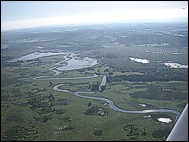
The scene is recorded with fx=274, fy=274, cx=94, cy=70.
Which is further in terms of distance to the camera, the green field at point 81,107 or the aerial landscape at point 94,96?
the aerial landscape at point 94,96

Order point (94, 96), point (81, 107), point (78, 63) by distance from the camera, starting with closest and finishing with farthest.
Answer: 1. point (81, 107)
2. point (94, 96)
3. point (78, 63)

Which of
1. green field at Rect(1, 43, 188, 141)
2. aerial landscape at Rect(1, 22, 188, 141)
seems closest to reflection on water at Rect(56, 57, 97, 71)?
aerial landscape at Rect(1, 22, 188, 141)

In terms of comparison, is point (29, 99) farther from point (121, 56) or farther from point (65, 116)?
point (121, 56)

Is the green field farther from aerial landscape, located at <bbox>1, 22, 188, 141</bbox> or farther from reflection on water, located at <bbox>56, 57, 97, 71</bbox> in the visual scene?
reflection on water, located at <bbox>56, 57, 97, 71</bbox>

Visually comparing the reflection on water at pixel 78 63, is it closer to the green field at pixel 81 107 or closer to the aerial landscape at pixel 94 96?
the aerial landscape at pixel 94 96

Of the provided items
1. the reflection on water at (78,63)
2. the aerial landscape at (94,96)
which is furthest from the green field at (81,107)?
the reflection on water at (78,63)

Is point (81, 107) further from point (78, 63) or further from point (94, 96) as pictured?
point (78, 63)

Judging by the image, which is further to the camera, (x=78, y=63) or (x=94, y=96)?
(x=78, y=63)

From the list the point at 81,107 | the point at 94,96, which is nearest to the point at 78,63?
the point at 94,96

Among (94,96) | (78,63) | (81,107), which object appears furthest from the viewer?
(78,63)

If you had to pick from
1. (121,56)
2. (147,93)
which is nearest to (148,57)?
(121,56)
